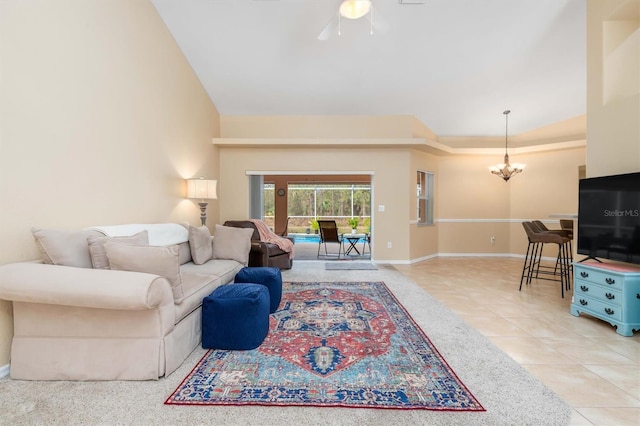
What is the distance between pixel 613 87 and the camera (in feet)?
10.1

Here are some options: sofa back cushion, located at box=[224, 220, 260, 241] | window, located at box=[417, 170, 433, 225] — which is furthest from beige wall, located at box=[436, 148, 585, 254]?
sofa back cushion, located at box=[224, 220, 260, 241]

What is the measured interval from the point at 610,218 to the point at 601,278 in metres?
0.60

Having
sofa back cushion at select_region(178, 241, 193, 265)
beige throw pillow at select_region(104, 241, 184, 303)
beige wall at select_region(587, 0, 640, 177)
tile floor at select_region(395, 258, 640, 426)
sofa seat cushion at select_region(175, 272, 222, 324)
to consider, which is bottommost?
tile floor at select_region(395, 258, 640, 426)

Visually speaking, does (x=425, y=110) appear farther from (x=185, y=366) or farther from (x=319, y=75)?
(x=185, y=366)

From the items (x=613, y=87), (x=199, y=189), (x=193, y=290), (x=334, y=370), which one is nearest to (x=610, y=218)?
(x=613, y=87)

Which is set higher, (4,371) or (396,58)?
(396,58)

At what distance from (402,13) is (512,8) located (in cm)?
133

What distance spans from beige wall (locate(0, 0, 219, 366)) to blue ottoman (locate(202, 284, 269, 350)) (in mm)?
1292

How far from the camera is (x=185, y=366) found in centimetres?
214

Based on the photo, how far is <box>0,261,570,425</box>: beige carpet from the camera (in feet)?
5.18

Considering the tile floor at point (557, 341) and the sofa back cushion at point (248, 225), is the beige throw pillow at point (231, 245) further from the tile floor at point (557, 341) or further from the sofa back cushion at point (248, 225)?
the tile floor at point (557, 341)

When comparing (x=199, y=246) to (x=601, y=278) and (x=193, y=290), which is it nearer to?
(x=193, y=290)

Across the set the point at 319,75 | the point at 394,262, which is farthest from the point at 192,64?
the point at 394,262

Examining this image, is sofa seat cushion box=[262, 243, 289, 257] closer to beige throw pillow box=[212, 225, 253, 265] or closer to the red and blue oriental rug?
beige throw pillow box=[212, 225, 253, 265]
